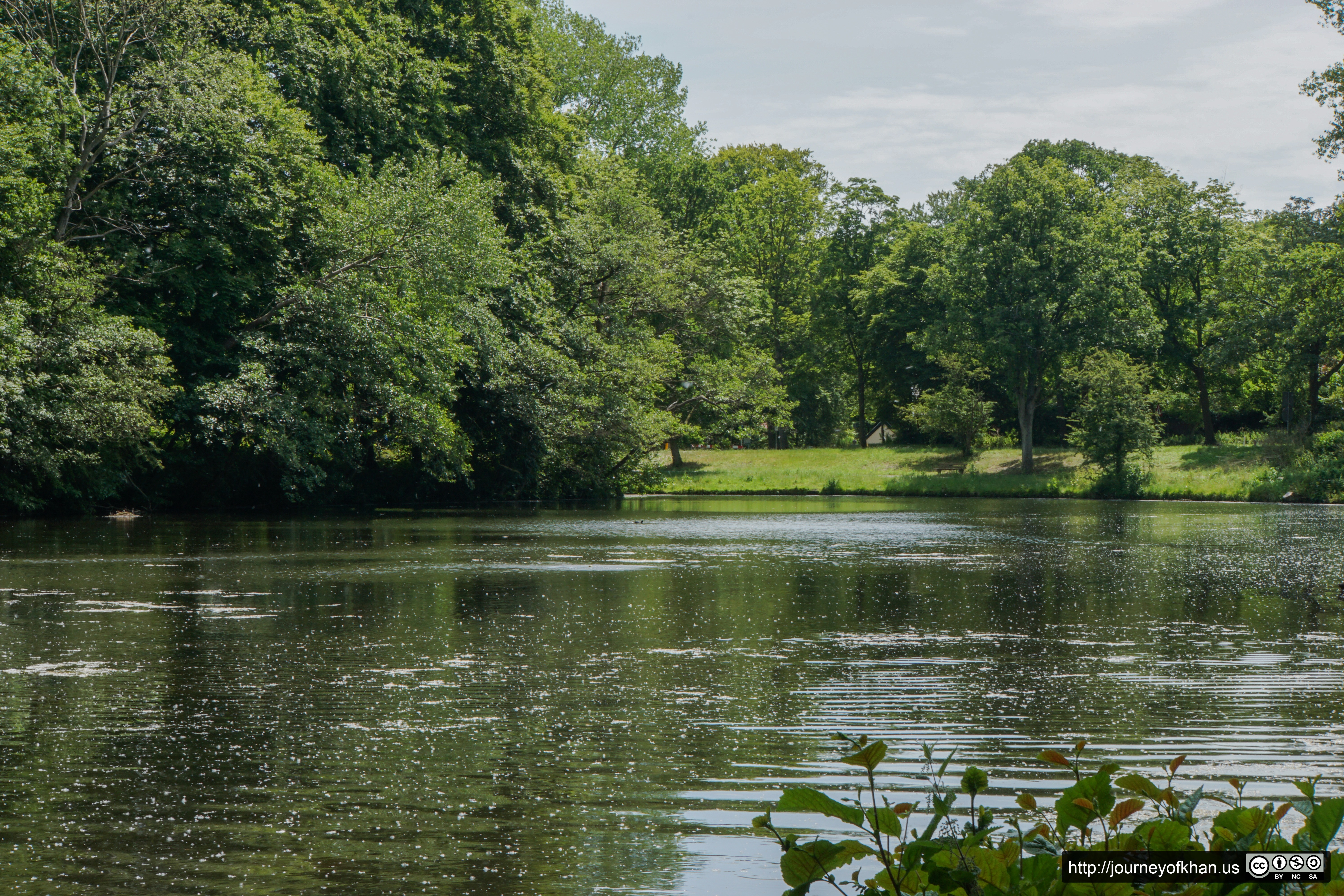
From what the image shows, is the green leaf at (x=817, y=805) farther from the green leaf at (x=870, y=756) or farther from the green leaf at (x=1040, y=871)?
the green leaf at (x=1040, y=871)

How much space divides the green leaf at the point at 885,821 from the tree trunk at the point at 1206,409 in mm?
63850

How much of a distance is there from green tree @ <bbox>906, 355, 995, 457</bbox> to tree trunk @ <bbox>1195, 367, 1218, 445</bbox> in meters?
10.9

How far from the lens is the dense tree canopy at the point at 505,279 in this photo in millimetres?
31859

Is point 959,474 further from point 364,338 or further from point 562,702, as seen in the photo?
point 562,702

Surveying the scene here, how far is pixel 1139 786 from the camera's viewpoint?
244 centimetres

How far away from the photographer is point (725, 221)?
238ft

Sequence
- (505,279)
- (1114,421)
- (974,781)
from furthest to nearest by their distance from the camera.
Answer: (1114,421), (505,279), (974,781)

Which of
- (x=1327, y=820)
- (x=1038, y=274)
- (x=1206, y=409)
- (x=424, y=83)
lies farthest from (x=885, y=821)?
(x=1206, y=409)

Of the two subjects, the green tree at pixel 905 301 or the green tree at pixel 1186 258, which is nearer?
the green tree at pixel 1186 258

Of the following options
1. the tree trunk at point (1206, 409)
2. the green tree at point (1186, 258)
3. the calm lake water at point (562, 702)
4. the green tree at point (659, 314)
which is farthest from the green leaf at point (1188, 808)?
the green tree at point (1186, 258)

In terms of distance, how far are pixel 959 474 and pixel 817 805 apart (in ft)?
191

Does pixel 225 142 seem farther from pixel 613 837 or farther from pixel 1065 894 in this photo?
pixel 1065 894

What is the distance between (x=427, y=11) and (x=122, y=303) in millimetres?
17759

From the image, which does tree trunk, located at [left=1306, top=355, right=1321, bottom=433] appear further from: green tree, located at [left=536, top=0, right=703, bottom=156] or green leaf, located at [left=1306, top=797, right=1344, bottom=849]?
green leaf, located at [left=1306, top=797, right=1344, bottom=849]
